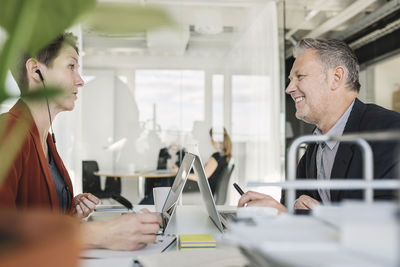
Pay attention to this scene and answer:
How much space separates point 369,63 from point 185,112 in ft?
13.4

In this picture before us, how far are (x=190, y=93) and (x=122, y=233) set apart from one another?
447 cm

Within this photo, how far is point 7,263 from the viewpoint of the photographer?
0.34m

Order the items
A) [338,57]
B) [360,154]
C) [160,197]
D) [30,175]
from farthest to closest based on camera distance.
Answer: [338,57]
[160,197]
[360,154]
[30,175]

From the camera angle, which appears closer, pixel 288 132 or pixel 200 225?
pixel 200 225

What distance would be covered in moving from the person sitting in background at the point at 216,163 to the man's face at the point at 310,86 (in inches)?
113

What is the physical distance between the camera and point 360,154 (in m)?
1.70

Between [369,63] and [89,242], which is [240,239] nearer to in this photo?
[89,242]

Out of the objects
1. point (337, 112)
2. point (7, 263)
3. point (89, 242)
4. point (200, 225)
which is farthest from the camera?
point (337, 112)

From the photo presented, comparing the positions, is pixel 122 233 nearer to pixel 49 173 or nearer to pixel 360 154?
pixel 49 173

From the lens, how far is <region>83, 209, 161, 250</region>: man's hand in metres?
1.22

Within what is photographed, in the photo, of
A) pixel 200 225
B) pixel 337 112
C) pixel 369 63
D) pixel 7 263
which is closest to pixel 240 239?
pixel 7 263

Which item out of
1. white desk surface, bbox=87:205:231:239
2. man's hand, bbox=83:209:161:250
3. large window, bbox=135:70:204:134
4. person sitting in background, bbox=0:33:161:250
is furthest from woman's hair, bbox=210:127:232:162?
man's hand, bbox=83:209:161:250

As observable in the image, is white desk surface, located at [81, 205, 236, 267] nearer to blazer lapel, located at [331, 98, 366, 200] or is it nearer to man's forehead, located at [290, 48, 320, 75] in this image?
blazer lapel, located at [331, 98, 366, 200]

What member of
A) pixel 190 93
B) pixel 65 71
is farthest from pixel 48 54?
pixel 190 93
